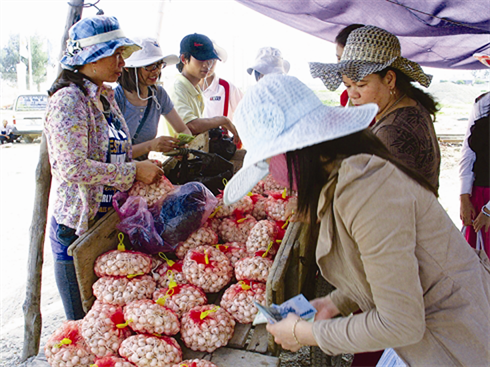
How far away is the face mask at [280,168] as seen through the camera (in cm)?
118

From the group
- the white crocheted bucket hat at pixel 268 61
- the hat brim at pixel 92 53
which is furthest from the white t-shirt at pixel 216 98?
the hat brim at pixel 92 53

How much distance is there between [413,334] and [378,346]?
106mm

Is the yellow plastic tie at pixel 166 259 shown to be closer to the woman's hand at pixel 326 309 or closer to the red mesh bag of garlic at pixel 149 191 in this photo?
the red mesh bag of garlic at pixel 149 191

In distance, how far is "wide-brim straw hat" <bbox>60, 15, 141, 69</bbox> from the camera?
2.17 m

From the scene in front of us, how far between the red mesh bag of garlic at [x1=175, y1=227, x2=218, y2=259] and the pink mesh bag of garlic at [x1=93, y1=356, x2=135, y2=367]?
0.75m

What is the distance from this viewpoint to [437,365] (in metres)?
1.16

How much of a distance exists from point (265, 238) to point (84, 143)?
1.10 metres

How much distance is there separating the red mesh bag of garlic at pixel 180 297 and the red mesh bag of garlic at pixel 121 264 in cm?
15

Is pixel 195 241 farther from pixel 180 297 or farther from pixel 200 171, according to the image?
pixel 200 171

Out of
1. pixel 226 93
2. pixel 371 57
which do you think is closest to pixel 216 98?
pixel 226 93

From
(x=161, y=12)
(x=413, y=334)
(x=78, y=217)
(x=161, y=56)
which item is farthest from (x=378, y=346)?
(x=161, y=12)

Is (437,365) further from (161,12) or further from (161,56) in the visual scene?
(161,12)

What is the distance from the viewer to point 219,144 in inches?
137

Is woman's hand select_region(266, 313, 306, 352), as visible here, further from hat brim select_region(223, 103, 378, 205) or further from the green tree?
the green tree
